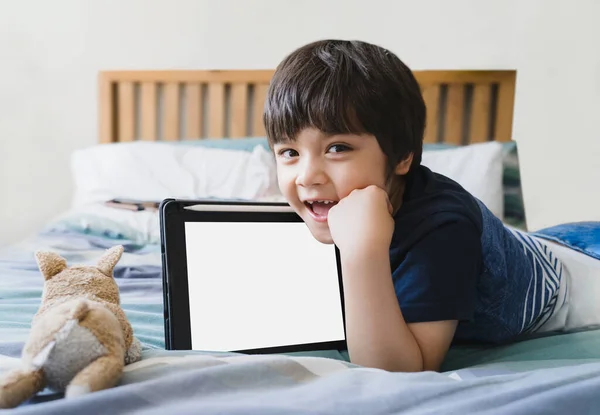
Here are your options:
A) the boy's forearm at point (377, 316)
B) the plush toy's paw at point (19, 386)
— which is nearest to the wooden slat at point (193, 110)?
the boy's forearm at point (377, 316)

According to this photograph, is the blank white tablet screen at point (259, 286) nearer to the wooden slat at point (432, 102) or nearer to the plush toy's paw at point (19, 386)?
the plush toy's paw at point (19, 386)

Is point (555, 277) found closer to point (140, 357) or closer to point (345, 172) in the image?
point (345, 172)

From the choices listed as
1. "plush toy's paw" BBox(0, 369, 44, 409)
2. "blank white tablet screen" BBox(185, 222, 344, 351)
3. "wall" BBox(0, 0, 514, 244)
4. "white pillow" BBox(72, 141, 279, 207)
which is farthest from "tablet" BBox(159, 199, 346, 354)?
"wall" BBox(0, 0, 514, 244)

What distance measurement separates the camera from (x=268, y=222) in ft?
2.52

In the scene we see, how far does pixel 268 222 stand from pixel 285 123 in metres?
0.16

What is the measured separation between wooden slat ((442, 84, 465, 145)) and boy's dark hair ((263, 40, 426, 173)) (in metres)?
1.37

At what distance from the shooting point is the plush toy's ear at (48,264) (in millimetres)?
572

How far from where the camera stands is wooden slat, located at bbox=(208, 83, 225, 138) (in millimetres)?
2125

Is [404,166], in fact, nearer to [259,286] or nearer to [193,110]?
[259,286]

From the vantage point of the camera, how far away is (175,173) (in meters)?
1.79

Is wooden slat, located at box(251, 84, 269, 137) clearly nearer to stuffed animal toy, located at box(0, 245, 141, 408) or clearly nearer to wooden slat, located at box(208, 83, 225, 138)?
wooden slat, located at box(208, 83, 225, 138)

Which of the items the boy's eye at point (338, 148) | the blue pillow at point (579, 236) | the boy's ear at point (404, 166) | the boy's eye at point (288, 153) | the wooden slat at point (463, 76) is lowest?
the blue pillow at point (579, 236)

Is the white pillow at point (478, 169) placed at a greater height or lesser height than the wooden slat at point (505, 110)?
lesser

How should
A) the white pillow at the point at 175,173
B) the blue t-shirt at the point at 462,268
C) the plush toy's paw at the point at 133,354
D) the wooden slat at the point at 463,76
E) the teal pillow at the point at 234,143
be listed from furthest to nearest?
the wooden slat at the point at 463,76
the teal pillow at the point at 234,143
the white pillow at the point at 175,173
the blue t-shirt at the point at 462,268
the plush toy's paw at the point at 133,354
